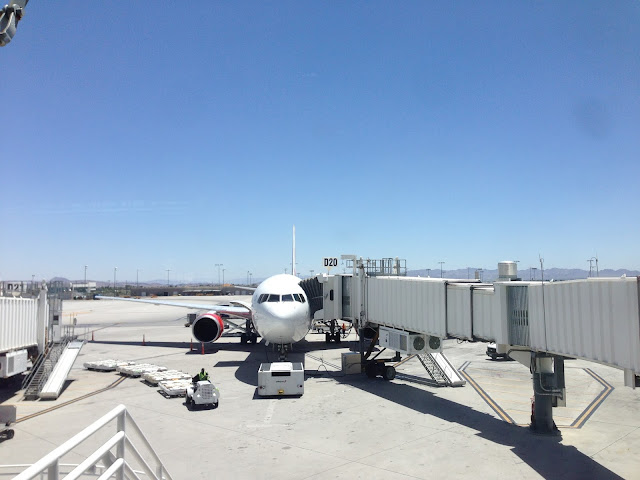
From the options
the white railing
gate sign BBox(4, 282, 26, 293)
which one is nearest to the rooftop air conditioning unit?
the white railing

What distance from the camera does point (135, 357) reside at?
111ft

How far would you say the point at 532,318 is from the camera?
1590cm

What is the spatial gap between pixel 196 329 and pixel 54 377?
10.3 meters

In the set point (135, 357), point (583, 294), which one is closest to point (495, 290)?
point (583, 294)

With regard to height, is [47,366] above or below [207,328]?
below

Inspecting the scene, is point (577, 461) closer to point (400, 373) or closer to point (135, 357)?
point (400, 373)

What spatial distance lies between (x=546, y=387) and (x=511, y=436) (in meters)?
2.07

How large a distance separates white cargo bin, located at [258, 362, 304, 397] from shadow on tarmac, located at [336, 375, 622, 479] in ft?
11.9

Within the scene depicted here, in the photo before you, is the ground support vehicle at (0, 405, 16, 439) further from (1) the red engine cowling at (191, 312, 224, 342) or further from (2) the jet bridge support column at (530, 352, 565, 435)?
(2) the jet bridge support column at (530, 352, 565, 435)

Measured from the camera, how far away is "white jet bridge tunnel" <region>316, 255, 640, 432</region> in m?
12.1

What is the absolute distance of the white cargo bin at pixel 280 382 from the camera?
2178cm

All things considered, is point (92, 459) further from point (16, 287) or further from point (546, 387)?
point (16, 287)

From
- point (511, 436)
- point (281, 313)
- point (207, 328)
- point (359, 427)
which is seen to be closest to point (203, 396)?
point (281, 313)

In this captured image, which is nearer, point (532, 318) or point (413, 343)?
point (532, 318)
